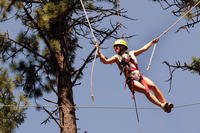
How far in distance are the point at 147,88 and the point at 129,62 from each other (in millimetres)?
594

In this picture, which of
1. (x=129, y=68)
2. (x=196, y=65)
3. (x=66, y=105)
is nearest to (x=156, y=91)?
(x=129, y=68)

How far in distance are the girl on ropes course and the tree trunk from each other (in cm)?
173

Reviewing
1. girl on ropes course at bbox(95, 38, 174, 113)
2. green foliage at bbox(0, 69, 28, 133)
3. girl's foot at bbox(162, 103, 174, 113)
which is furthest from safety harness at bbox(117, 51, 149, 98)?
green foliage at bbox(0, 69, 28, 133)

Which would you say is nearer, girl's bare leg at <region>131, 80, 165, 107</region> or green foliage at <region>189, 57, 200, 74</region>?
girl's bare leg at <region>131, 80, 165, 107</region>

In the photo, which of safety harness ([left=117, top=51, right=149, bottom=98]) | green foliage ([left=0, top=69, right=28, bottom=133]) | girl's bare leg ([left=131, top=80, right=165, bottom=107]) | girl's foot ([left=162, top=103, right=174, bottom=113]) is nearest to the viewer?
girl's foot ([left=162, top=103, right=174, bottom=113])

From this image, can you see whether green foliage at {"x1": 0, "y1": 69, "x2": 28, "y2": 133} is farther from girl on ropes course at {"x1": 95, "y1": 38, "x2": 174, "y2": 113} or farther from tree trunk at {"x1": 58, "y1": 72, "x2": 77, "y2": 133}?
girl on ropes course at {"x1": 95, "y1": 38, "x2": 174, "y2": 113}

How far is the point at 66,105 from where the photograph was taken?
34.5ft

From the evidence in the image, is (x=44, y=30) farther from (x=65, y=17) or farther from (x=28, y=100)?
(x=28, y=100)

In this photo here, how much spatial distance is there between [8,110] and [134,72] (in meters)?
5.45

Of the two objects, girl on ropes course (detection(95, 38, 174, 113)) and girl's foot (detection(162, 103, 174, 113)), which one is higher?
girl on ropes course (detection(95, 38, 174, 113))

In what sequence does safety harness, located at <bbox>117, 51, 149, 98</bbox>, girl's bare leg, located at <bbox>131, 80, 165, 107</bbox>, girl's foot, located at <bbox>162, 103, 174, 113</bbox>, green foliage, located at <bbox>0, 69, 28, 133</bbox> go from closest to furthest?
girl's foot, located at <bbox>162, 103, 174, 113</bbox> → girl's bare leg, located at <bbox>131, 80, 165, 107</bbox> → safety harness, located at <bbox>117, 51, 149, 98</bbox> → green foliage, located at <bbox>0, 69, 28, 133</bbox>

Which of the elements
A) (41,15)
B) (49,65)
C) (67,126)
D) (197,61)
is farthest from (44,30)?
(197,61)

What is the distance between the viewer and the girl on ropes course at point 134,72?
874 centimetres

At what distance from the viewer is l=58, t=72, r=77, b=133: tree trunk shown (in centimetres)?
1027
